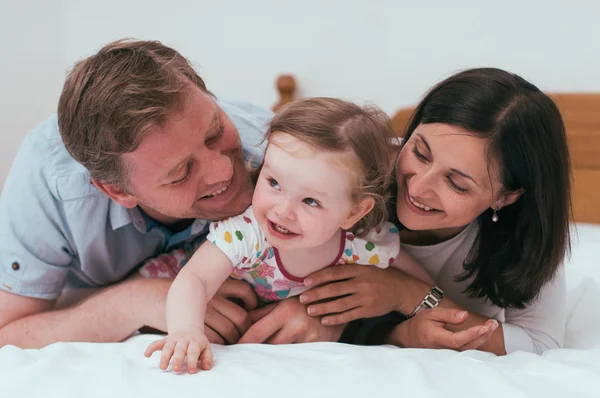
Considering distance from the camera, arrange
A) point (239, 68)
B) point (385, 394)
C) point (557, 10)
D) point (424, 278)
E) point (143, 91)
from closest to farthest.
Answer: point (385, 394) < point (143, 91) < point (424, 278) < point (557, 10) < point (239, 68)

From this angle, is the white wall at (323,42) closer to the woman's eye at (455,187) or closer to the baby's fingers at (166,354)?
the woman's eye at (455,187)

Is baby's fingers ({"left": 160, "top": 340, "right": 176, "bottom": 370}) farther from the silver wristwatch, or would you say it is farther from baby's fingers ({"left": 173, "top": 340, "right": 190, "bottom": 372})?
the silver wristwatch

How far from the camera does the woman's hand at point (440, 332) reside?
49.9 inches

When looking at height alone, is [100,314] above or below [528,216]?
below

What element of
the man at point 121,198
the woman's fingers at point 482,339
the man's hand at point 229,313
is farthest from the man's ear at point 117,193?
the woman's fingers at point 482,339

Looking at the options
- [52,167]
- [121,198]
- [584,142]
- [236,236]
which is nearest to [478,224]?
[236,236]

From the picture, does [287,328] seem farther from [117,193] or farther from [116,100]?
[116,100]

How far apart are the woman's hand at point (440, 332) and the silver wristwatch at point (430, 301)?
3 centimetres

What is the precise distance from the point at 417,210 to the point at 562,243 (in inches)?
12.4

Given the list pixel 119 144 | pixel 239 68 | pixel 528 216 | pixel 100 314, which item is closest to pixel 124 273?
pixel 100 314

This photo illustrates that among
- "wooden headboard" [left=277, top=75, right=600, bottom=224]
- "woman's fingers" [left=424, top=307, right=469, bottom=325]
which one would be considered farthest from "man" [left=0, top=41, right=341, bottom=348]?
"wooden headboard" [left=277, top=75, right=600, bottom=224]

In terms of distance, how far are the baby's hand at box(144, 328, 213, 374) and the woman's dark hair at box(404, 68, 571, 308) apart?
24.3 inches

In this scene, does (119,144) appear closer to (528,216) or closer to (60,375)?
(60,375)

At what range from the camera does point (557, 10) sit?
246 centimetres
